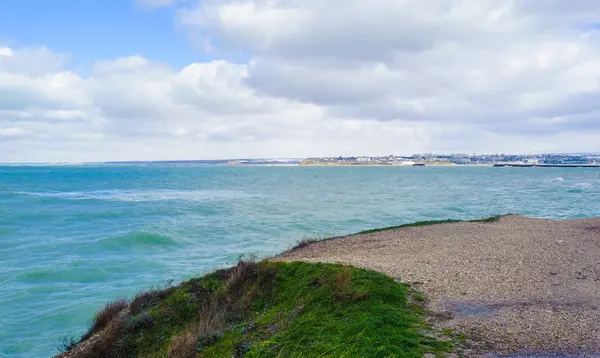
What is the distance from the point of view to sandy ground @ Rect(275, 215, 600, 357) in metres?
7.09

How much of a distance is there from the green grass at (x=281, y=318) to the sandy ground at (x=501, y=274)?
3.00 feet

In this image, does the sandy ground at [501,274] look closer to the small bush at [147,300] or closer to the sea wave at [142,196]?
the small bush at [147,300]

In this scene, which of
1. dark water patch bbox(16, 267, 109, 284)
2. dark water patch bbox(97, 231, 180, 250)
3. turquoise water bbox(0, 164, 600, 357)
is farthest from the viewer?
dark water patch bbox(97, 231, 180, 250)

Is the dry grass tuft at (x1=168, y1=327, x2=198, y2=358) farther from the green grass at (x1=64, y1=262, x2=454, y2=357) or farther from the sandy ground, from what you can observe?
the sandy ground

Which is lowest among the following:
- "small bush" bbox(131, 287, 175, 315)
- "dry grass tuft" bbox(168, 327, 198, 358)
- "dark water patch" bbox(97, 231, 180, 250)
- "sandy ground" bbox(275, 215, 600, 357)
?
"dark water patch" bbox(97, 231, 180, 250)

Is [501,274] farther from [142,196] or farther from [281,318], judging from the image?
[142,196]

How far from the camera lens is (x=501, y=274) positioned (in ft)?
36.7

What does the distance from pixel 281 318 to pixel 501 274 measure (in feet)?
19.5

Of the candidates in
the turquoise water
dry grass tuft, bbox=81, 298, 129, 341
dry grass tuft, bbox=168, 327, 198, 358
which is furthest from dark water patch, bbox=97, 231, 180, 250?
dry grass tuft, bbox=168, 327, 198, 358

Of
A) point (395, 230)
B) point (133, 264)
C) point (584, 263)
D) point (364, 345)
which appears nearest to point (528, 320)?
point (364, 345)

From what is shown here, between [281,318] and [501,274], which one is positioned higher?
[501,274]

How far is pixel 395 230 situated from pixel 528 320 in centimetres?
1244

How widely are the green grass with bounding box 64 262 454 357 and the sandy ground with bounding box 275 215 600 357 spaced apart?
92 centimetres

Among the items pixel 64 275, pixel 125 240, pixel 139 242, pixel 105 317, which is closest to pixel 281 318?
pixel 105 317
